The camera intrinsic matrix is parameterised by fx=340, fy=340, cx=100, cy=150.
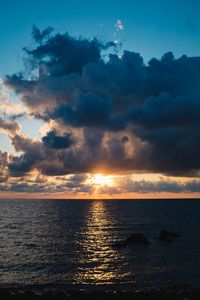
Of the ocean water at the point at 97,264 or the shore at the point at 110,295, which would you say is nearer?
the shore at the point at 110,295

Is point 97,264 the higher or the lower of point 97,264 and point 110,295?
the lower

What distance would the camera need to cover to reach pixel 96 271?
5000 cm

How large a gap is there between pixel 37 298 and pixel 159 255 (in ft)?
107

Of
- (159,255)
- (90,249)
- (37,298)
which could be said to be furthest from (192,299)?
(90,249)

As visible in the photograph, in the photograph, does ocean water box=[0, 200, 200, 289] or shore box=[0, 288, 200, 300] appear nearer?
shore box=[0, 288, 200, 300]

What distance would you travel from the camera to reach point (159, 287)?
4119 cm

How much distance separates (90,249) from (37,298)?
35924mm

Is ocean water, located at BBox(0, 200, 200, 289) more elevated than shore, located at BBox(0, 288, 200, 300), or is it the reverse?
shore, located at BBox(0, 288, 200, 300)

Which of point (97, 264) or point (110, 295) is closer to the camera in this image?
point (110, 295)

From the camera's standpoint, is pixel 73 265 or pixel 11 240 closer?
pixel 73 265

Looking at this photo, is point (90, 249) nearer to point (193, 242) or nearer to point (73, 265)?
point (73, 265)

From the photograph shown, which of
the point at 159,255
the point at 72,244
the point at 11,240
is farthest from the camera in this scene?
the point at 11,240

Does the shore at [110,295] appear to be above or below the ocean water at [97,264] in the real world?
above

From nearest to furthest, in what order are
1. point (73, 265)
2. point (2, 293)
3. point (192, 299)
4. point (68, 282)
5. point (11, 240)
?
point (192, 299), point (2, 293), point (68, 282), point (73, 265), point (11, 240)
